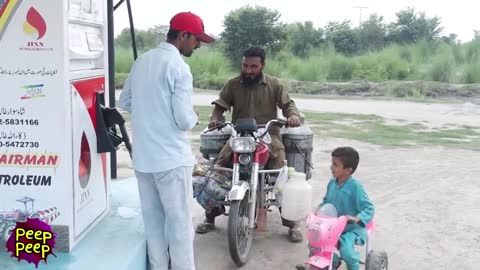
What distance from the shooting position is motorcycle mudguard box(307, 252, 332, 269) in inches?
137

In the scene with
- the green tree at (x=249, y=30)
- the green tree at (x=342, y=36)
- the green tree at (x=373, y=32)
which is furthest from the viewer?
the green tree at (x=373, y=32)

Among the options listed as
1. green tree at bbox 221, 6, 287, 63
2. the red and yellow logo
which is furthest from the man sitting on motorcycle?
green tree at bbox 221, 6, 287, 63

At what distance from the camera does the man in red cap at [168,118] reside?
3168mm

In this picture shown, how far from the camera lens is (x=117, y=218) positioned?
4.04m

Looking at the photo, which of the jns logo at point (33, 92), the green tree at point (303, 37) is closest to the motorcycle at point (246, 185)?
the jns logo at point (33, 92)

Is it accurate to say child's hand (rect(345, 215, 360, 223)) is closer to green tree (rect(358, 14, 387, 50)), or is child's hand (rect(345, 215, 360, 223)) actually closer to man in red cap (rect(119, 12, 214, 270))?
man in red cap (rect(119, 12, 214, 270))

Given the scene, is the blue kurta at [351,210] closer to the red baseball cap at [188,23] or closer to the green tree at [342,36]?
the red baseball cap at [188,23]

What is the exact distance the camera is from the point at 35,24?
3037 mm

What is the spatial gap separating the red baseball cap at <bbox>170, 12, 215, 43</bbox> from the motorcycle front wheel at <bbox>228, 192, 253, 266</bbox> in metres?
1.42

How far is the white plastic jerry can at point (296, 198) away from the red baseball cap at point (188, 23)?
1.55 metres

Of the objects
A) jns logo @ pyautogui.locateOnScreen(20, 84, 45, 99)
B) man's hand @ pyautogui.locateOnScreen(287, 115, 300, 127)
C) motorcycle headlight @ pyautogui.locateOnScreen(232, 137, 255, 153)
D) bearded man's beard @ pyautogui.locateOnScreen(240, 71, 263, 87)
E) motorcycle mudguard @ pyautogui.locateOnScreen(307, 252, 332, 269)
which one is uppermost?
bearded man's beard @ pyautogui.locateOnScreen(240, 71, 263, 87)

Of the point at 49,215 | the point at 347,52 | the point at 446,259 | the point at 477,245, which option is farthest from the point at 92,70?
the point at 347,52

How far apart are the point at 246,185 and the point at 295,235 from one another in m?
0.86

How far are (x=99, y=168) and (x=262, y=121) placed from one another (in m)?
1.69
